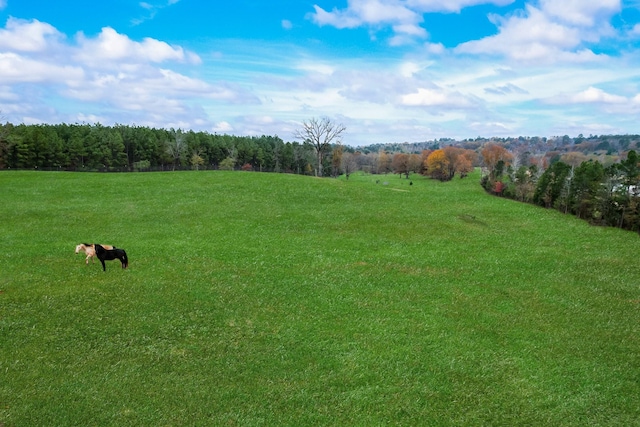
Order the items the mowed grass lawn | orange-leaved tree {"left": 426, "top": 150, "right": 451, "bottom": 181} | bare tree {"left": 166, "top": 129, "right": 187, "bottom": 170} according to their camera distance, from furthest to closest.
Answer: orange-leaved tree {"left": 426, "top": 150, "right": 451, "bottom": 181}
bare tree {"left": 166, "top": 129, "right": 187, "bottom": 170}
the mowed grass lawn

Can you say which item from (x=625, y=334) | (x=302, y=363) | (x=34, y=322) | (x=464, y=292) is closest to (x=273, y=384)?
Answer: (x=302, y=363)

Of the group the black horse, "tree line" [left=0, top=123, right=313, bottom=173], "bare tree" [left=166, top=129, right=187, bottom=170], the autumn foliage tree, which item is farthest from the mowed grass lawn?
the autumn foliage tree

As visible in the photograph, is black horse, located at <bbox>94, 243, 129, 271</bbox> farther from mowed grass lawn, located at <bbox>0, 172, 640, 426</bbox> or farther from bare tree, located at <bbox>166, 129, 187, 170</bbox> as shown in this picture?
bare tree, located at <bbox>166, 129, 187, 170</bbox>

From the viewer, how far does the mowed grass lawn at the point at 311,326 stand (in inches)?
502

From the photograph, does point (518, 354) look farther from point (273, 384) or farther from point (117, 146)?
point (117, 146)

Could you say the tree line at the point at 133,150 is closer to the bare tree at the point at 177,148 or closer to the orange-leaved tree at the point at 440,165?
the bare tree at the point at 177,148

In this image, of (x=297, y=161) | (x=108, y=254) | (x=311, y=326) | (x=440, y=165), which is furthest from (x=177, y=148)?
(x=311, y=326)

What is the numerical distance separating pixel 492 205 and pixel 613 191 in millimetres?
13774

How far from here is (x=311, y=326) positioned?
58.5 ft

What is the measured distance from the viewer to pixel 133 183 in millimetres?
55781

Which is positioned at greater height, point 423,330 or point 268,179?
point 268,179

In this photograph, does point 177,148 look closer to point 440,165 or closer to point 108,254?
point 440,165

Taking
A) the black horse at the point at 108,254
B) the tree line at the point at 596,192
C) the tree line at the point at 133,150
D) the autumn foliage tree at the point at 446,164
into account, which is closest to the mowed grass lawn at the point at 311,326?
the black horse at the point at 108,254

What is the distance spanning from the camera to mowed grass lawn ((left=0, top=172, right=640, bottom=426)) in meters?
12.7
